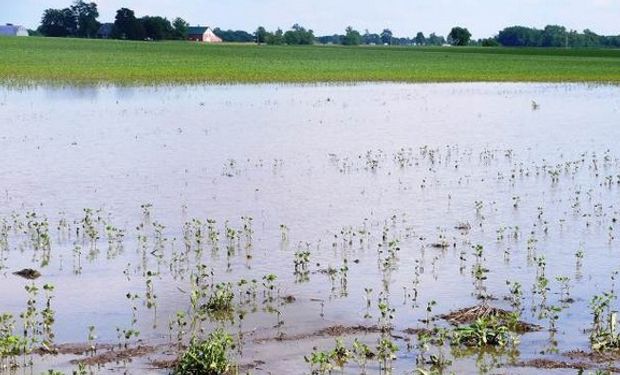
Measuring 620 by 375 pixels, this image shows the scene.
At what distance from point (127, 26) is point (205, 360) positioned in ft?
532

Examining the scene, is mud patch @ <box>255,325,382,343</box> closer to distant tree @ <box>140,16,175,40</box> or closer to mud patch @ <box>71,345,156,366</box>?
mud patch @ <box>71,345,156,366</box>

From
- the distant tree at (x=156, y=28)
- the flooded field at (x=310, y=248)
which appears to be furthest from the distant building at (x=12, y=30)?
the flooded field at (x=310, y=248)

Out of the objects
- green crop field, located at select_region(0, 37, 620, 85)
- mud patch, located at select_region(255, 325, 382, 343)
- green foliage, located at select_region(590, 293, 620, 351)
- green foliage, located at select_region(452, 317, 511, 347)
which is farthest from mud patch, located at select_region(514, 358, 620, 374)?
green crop field, located at select_region(0, 37, 620, 85)

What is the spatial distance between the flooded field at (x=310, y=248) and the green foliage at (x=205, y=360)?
37cm

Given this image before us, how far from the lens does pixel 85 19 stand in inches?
7510

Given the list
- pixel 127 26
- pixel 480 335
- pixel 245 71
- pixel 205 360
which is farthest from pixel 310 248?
pixel 127 26

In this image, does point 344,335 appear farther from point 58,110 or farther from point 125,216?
point 58,110

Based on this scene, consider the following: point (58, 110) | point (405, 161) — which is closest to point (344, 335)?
point (405, 161)

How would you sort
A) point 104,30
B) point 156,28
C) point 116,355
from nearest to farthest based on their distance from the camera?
1. point 116,355
2. point 156,28
3. point 104,30

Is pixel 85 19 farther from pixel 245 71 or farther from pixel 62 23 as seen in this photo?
pixel 245 71

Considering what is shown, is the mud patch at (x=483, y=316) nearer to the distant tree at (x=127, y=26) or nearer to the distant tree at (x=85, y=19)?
the distant tree at (x=127, y=26)

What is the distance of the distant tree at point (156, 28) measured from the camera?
17125 cm

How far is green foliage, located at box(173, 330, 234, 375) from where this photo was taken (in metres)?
10.0

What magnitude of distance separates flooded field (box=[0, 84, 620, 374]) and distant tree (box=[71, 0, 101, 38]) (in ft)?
526
